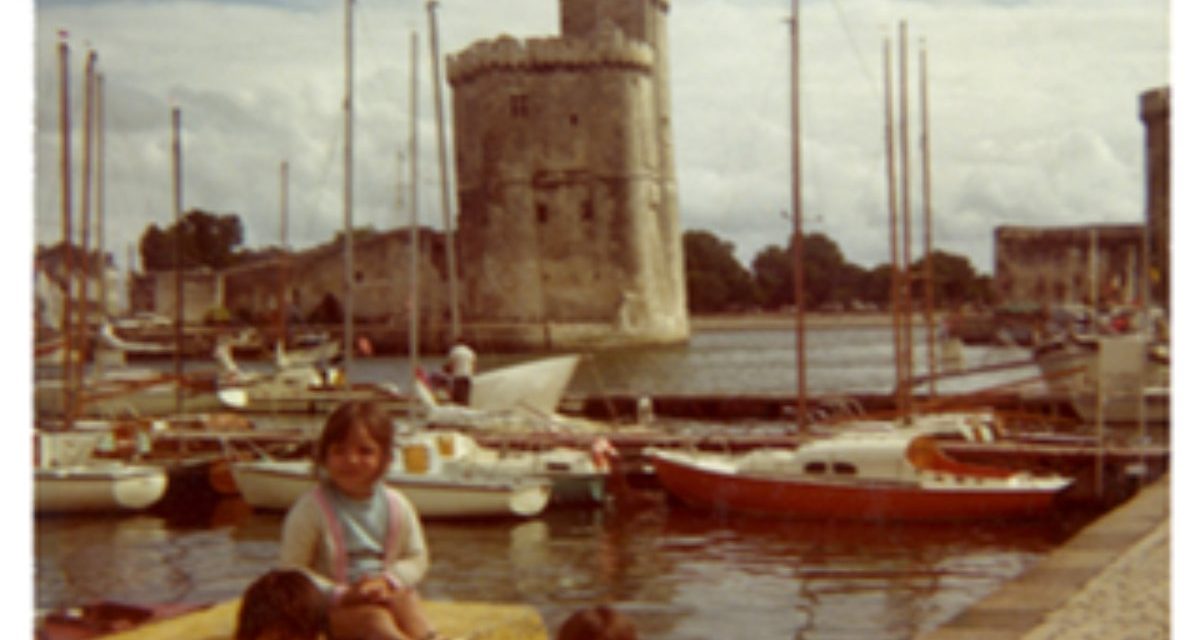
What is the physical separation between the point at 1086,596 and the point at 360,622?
11.1ft

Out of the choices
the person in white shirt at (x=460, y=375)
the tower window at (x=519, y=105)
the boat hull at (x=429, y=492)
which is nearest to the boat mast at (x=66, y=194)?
the boat hull at (x=429, y=492)

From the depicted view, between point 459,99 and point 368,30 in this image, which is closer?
point 368,30

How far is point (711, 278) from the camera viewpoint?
22047 millimetres

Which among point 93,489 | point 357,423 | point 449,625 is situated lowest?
point 93,489

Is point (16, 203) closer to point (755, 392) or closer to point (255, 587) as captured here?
point (255, 587)

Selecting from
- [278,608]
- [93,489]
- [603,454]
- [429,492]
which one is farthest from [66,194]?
[603,454]

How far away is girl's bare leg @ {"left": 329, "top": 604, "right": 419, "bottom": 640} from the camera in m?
2.29

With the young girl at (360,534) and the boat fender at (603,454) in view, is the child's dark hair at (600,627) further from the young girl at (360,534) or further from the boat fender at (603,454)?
the boat fender at (603,454)

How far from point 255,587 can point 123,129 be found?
10.5ft

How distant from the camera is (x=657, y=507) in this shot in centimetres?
1010

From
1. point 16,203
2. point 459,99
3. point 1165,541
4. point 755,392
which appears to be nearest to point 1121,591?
point 1165,541

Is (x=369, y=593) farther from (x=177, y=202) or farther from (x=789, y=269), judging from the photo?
(x=789, y=269)
